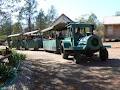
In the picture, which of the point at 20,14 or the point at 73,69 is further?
the point at 20,14

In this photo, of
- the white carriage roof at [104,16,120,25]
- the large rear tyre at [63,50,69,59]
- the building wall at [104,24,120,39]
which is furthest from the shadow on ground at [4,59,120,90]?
the white carriage roof at [104,16,120,25]

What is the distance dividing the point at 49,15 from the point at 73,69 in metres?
90.8

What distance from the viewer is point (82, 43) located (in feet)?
61.9

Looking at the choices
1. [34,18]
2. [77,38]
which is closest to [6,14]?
[77,38]

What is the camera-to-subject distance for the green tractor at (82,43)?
725 inches

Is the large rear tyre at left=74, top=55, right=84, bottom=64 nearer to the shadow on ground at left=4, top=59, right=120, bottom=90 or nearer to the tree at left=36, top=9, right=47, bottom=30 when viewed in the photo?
the shadow on ground at left=4, top=59, right=120, bottom=90

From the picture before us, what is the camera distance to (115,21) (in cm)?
4881

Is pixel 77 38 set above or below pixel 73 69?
above

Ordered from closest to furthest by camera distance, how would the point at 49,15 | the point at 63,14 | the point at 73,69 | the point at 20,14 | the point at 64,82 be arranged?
the point at 64,82
the point at 73,69
the point at 20,14
the point at 63,14
the point at 49,15

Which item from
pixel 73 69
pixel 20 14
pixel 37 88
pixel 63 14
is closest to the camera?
pixel 37 88

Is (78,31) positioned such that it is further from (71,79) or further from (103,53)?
(71,79)

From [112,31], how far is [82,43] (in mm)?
30224

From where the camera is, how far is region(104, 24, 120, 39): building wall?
47.7 m

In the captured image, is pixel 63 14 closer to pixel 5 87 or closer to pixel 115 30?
pixel 115 30
